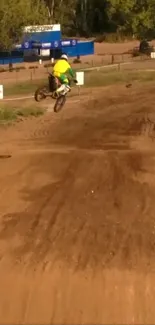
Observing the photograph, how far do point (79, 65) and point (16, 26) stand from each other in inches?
335

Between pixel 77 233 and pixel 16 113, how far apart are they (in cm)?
1346

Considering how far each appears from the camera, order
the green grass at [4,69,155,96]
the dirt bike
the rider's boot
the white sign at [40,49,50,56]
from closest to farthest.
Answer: the rider's boot → the dirt bike → the green grass at [4,69,155,96] → the white sign at [40,49,50,56]

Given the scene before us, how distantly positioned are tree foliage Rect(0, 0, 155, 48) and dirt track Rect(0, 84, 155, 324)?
96.2 ft

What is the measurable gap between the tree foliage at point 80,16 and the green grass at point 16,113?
70.0 feet

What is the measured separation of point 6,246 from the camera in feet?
27.0

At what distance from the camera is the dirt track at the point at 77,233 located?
685cm

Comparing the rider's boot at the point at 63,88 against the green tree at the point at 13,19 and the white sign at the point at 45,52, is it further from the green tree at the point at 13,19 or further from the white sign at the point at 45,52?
the white sign at the point at 45,52

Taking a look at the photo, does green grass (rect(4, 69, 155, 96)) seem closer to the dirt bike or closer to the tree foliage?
the tree foliage

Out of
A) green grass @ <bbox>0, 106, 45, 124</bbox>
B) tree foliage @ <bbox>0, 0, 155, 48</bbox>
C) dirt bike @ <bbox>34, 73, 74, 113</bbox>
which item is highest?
dirt bike @ <bbox>34, 73, 74, 113</bbox>

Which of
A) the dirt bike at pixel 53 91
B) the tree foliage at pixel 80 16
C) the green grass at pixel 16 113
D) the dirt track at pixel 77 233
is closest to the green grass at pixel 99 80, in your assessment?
the green grass at pixel 16 113

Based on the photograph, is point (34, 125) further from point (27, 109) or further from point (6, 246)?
point (6, 246)

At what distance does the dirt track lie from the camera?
685 cm

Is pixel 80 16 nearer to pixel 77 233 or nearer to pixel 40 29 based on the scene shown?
pixel 40 29

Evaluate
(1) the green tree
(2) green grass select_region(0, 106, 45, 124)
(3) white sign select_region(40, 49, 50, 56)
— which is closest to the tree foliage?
(1) the green tree
